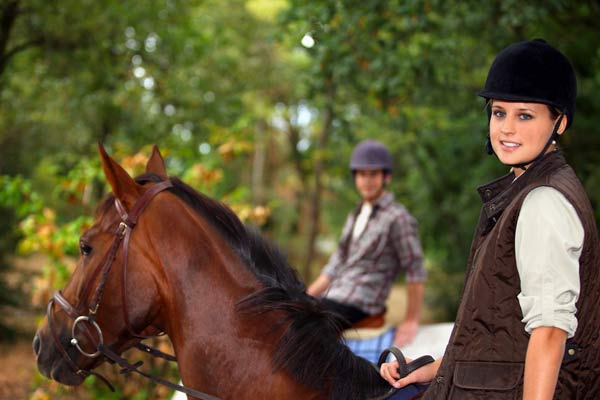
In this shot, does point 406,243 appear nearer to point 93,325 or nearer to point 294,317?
point 294,317

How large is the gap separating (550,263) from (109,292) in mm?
1711

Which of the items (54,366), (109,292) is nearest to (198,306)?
(109,292)

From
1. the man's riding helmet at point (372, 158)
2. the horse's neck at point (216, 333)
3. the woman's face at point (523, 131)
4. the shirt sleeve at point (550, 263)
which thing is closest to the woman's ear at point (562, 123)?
the woman's face at point (523, 131)

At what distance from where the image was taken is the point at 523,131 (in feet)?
5.95

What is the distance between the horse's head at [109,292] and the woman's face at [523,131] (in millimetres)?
1404

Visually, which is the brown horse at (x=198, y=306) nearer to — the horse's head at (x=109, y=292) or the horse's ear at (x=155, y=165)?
the horse's head at (x=109, y=292)

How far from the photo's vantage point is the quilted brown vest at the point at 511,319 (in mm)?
1695

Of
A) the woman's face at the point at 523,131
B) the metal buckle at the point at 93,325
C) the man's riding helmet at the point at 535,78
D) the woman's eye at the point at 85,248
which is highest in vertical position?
the man's riding helmet at the point at 535,78

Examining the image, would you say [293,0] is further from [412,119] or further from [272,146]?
[272,146]

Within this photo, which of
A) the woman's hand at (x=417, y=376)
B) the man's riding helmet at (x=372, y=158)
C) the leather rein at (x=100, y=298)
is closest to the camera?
the woman's hand at (x=417, y=376)

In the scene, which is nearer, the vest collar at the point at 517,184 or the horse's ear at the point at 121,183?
the vest collar at the point at 517,184

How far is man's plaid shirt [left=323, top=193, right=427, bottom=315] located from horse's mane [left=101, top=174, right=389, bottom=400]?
1.71 meters

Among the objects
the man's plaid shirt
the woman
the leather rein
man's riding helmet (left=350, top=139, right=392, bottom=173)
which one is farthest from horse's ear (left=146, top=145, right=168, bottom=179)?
man's riding helmet (left=350, top=139, right=392, bottom=173)

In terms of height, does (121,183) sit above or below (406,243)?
above
